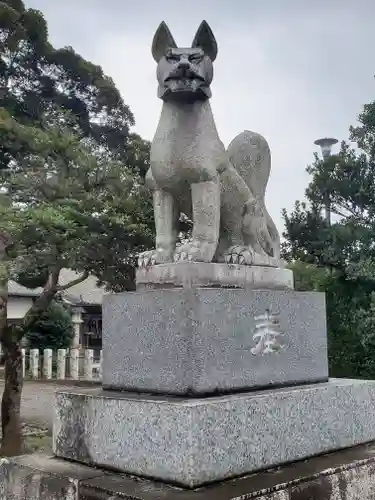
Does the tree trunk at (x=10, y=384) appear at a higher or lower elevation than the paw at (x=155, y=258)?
lower

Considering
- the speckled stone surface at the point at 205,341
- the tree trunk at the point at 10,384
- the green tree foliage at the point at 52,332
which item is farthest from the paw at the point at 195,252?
the green tree foliage at the point at 52,332

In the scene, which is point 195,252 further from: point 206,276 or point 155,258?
point 155,258

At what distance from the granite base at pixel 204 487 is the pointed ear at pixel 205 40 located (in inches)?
89.4

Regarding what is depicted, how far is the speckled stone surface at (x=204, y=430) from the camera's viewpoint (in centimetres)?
233

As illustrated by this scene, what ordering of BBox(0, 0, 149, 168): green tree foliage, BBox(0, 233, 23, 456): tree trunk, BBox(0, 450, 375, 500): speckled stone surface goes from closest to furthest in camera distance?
BBox(0, 450, 375, 500): speckled stone surface, BBox(0, 233, 23, 456): tree trunk, BBox(0, 0, 149, 168): green tree foliage

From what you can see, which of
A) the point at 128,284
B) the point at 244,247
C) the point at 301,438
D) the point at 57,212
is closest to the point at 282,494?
the point at 301,438

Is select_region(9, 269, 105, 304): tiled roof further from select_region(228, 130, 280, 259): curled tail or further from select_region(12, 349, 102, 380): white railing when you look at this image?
select_region(228, 130, 280, 259): curled tail

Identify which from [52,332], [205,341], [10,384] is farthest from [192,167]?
[52,332]

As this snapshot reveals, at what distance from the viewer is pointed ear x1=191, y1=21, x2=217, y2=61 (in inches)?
119

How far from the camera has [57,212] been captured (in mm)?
7023

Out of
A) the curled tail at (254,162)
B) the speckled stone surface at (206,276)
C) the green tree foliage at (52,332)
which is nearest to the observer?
the speckled stone surface at (206,276)

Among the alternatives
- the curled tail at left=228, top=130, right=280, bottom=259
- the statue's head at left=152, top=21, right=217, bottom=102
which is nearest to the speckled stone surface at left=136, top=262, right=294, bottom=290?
the curled tail at left=228, top=130, right=280, bottom=259

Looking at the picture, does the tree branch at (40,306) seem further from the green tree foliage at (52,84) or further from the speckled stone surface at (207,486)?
the speckled stone surface at (207,486)

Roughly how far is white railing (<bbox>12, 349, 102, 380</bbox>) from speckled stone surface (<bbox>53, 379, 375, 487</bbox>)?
13861 mm
